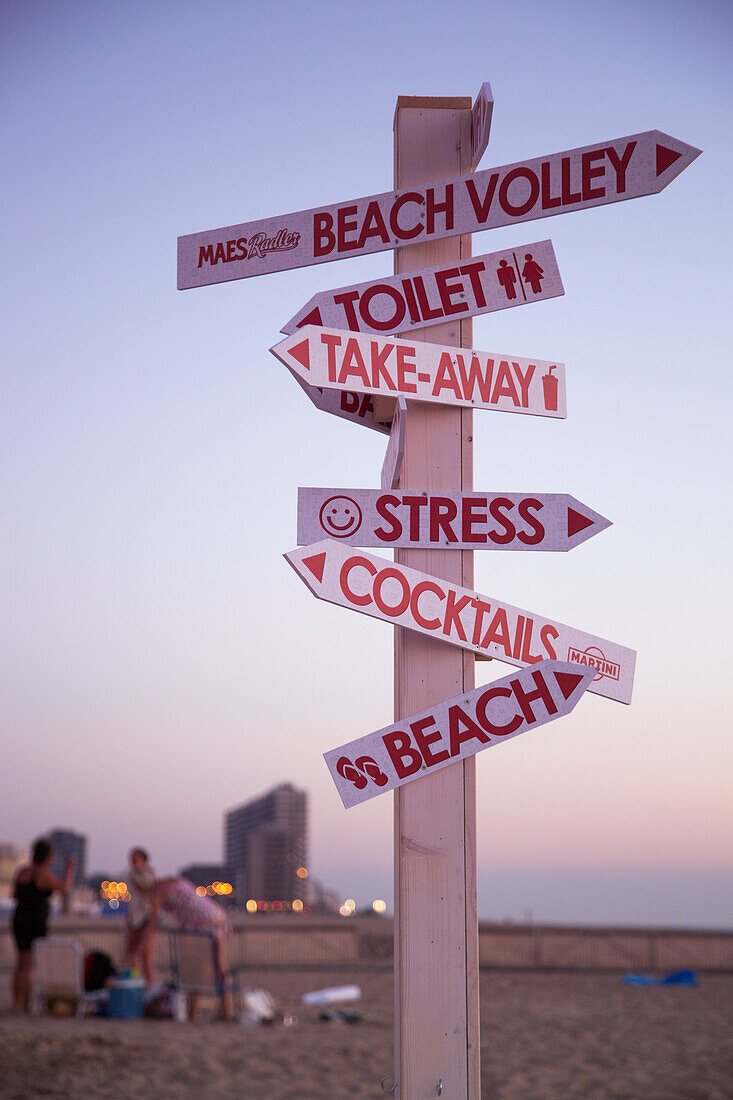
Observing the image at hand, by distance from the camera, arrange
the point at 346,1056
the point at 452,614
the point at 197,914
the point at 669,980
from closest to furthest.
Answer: the point at 452,614
the point at 346,1056
the point at 197,914
the point at 669,980

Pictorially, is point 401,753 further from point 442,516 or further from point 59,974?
point 59,974

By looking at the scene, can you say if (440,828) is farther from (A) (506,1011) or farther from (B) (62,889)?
(A) (506,1011)

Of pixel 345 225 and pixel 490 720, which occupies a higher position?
pixel 345 225

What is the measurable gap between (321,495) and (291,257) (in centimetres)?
71

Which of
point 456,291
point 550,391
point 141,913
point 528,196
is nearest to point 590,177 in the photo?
point 528,196

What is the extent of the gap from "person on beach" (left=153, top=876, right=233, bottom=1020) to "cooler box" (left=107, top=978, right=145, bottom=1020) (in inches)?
19.8

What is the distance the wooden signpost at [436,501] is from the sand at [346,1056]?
15.2ft

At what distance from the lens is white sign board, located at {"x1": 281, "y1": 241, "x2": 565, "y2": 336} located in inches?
111

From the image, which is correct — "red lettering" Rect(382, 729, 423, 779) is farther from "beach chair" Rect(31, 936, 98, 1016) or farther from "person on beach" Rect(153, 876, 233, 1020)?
"beach chair" Rect(31, 936, 98, 1016)

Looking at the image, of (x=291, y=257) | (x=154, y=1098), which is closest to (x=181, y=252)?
(x=291, y=257)

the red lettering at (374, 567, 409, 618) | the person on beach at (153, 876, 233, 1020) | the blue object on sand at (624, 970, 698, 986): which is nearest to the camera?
the red lettering at (374, 567, 409, 618)

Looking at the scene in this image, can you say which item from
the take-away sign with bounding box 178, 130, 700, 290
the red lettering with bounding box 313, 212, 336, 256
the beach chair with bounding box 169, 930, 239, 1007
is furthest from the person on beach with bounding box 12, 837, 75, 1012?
the red lettering with bounding box 313, 212, 336, 256

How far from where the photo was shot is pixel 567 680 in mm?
2588

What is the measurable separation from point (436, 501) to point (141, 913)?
8.74 m
